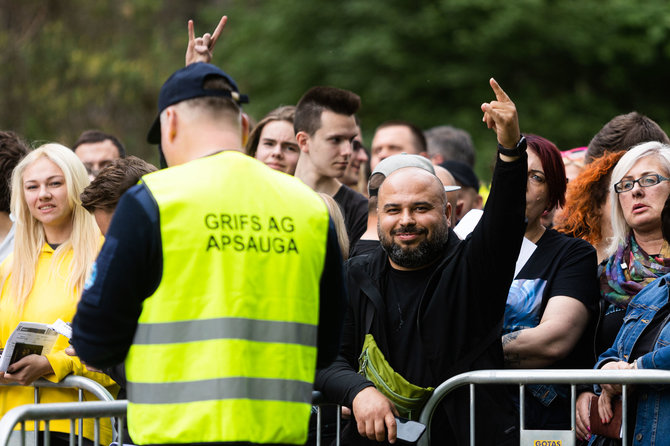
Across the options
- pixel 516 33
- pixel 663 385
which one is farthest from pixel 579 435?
pixel 516 33

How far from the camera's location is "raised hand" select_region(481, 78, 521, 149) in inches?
153

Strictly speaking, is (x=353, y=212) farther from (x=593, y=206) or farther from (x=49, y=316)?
(x=49, y=316)

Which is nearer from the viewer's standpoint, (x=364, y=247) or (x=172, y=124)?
(x=172, y=124)

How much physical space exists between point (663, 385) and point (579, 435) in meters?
0.56

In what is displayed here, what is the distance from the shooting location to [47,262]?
530cm

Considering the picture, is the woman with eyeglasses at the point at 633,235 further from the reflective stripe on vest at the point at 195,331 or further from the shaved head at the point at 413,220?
the reflective stripe on vest at the point at 195,331

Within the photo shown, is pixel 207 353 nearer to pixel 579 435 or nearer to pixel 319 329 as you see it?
pixel 319 329

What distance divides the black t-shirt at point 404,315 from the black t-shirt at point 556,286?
1.57 ft

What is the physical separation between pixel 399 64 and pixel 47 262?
11.2m

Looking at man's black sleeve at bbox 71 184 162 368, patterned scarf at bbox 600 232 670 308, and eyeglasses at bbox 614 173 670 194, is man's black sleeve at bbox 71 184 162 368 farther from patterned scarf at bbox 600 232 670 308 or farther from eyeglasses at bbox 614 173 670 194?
eyeglasses at bbox 614 173 670 194

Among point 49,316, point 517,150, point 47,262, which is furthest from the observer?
point 47,262

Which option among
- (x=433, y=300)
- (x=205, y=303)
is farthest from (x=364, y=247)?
(x=205, y=303)

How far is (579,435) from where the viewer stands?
175 inches

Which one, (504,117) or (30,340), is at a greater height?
(504,117)
